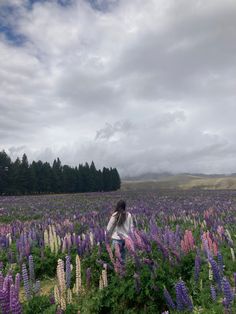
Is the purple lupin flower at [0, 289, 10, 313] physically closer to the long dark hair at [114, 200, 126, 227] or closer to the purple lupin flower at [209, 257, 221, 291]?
the purple lupin flower at [209, 257, 221, 291]

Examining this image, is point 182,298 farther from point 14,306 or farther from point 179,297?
point 14,306

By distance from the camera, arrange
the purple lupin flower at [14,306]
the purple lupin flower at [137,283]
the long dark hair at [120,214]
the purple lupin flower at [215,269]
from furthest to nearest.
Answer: the long dark hair at [120,214]
the purple lupin flower at [137,283]
the purple lupin flower at [215,269]
the purple lupin flower at [14,306]

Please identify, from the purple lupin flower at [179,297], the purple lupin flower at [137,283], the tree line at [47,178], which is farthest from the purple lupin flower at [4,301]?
the tree line at [47,178]

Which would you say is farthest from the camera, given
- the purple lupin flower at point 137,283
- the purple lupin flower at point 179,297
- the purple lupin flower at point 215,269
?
the purple lupin flower at point 137,283

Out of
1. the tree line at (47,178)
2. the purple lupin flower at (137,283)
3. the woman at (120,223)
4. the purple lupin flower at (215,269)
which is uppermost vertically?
the tree line at (47,178)

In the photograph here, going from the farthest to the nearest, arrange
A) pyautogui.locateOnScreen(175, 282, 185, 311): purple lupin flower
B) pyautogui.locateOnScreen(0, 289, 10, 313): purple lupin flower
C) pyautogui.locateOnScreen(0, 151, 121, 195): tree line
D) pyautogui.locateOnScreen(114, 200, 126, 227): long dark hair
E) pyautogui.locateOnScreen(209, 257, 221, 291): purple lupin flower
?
1. pyautogui.locateOnScreen(0, 151, 121, 195): tree line
2. pyautogui.locateOnScreen(114, 200, 126, 227): long dark hair
3. pyautogui.locateOnScreen(209, 257, 221, 291): purple lupin flower
4. pyautogui.locateOnScreen(175, 282, 185, 311): purple lupin flower
5. pyautogui.locateOnScreen(0, 289, 10, 313): purple lupin flower

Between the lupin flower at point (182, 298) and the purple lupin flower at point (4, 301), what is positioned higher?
the purple lupin flower at point (4, 301)

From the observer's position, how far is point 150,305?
21.9 feet

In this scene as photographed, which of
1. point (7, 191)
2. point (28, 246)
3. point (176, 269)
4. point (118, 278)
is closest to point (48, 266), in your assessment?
point (28, 246)

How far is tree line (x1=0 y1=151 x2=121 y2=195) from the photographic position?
82.0 metres

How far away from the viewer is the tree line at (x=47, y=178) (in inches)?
3228

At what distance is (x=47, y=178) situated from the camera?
91.9 meters

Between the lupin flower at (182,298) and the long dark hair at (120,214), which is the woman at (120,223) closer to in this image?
the long dark hair at (120,214)

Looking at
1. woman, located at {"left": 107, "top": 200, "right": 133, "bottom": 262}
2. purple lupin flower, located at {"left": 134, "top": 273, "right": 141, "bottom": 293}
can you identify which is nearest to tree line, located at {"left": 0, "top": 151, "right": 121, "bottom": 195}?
woman, located at {"left": 107, "top": 200, "right": 133, "bottom": 262}
